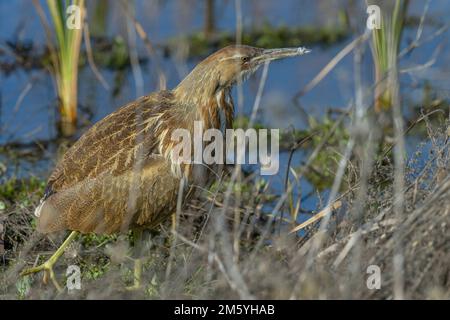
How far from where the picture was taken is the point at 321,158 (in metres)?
5.84

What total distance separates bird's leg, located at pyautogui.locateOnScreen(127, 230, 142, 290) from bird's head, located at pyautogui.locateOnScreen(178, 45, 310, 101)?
66 cm

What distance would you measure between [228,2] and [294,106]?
1885 mm

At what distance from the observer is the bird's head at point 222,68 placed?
4297 mm

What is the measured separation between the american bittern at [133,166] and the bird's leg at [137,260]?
3.9 inches

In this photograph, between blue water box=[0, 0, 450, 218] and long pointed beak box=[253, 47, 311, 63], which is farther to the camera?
blue water box=[0, 0, 450, 218]

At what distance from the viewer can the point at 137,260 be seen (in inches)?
151

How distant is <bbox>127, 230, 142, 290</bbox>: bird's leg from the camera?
147 inches

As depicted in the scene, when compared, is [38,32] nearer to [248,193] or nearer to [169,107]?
[248,193]

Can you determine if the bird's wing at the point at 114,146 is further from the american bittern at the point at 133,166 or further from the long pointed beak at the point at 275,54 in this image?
the long pointed beak at the point at 275,54

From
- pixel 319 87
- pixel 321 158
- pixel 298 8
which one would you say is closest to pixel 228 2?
pixel 298 8

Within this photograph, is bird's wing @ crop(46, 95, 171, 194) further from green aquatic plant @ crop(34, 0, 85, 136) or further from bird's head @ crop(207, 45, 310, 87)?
green aquatic plant @ crop(34, 0, 85, 136)

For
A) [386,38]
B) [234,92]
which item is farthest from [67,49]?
[386,38]

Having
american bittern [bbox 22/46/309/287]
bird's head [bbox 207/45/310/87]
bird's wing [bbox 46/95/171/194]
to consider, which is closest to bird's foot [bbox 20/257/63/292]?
american bittern [bbox 22/46/309/287]

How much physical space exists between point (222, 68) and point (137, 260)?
947 millimetres
